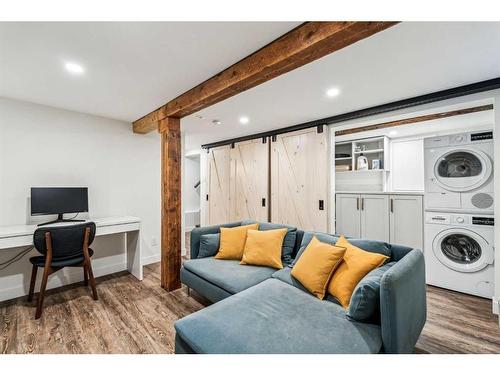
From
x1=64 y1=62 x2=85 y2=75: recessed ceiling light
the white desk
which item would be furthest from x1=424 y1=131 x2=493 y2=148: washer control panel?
the white desk

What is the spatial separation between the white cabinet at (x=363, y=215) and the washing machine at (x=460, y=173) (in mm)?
693

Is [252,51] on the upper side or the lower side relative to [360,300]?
upper

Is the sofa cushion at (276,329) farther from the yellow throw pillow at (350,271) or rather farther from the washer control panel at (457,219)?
the washer control panel at (457,219)

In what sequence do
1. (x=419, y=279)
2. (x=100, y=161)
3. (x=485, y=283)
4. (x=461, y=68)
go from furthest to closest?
1. (x=100, y=161)
2. (x=485, y=283)
3. (x=461, y=68)
4. (x=419, y=279)

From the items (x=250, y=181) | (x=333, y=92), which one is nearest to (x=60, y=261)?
(x=250, y=181)

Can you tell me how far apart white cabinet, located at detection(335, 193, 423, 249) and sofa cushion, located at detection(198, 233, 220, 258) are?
2.37 metres

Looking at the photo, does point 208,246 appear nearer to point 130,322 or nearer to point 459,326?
point 130,322

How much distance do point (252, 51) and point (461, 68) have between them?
1813mm

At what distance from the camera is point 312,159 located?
3.73 m

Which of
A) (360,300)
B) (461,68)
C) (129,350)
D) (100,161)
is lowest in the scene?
(129,350)

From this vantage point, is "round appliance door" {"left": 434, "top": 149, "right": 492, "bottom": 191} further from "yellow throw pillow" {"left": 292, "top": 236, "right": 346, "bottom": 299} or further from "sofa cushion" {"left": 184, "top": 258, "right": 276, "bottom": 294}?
"sofa cushion" {"left": 184, "top": 258, "right": 276, "bottom": 294}
